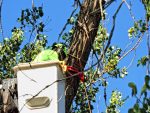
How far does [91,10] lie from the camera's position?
153 inches

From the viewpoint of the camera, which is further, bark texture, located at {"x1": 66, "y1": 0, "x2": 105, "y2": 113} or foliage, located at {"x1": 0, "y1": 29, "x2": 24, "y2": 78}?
foliage, located at {"x1": 0, "y1": 29, "x2": 24, "y2": 78}

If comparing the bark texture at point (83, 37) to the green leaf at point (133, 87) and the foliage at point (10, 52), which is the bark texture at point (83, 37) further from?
the foliage at point (10, 52)

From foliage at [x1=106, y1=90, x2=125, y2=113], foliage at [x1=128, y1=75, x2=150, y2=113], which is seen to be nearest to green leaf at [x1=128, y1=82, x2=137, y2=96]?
foliage at [x1=128, y1=75, x2=150, y2=113]

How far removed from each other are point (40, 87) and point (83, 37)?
98cm

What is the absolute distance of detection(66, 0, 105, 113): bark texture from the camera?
3748 mm

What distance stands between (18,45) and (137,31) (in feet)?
20.3

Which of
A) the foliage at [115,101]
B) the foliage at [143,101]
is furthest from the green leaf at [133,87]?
the foliage at [115,101]

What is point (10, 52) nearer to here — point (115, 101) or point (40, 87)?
point (115, 101)

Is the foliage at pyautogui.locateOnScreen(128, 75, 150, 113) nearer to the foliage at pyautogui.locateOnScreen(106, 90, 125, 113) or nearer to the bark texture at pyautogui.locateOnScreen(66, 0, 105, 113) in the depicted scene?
the bark texture at pyautogui.locateOnScreen(66, 0, 105, 113)

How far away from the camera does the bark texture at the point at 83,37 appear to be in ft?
12.3

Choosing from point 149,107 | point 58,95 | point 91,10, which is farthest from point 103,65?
point 91,10

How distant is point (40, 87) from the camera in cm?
291

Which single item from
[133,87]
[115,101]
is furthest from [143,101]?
[115,101]

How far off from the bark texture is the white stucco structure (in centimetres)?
76
